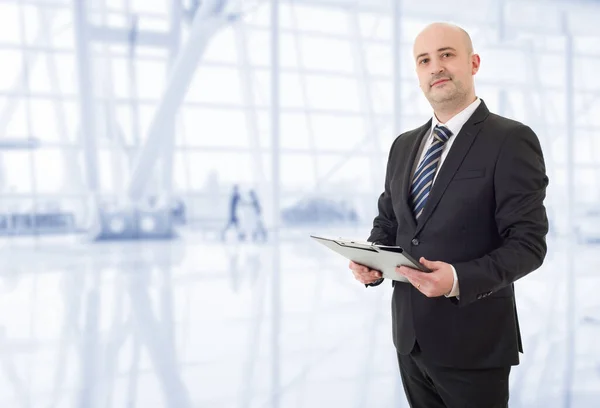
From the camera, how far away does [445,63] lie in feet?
5.43

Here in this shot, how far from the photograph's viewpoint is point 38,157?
62.4 feet

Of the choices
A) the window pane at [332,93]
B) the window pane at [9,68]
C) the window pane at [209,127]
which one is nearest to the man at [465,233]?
the window pane at [209,127]

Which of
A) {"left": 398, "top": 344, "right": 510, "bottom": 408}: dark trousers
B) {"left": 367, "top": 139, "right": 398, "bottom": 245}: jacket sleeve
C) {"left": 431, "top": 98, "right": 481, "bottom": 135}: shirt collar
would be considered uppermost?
{"left": 431, "top": 98, "right": 481, "bottom": 135}: shirt collar

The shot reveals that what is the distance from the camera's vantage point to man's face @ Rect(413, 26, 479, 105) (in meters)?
1.66

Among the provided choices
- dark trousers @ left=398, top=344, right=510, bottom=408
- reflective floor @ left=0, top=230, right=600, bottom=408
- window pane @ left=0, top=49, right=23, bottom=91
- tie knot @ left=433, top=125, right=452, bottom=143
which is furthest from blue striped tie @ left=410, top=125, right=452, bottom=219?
window pane @ left=0, top=49, right=23, bottom=91

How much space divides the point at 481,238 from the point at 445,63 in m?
0.50

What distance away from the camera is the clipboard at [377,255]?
4.74 feet

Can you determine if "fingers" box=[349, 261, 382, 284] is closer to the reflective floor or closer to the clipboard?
the clipboard

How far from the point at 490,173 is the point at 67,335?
4.55 m

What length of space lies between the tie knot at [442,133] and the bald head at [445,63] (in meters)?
0.07

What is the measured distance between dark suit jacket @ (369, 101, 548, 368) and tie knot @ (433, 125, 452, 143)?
0.05m

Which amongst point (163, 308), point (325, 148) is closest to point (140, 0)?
point (325, 148)

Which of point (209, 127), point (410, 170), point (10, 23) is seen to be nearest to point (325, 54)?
point (209, 127)

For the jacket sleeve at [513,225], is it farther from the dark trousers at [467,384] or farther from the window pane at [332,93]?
the window pane at [332,93]
